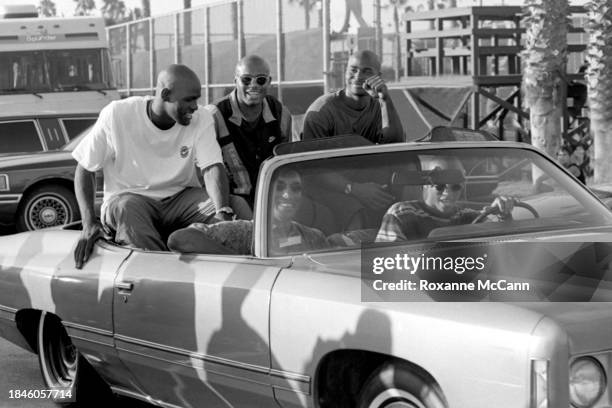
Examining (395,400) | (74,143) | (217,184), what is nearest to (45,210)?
(74,143)

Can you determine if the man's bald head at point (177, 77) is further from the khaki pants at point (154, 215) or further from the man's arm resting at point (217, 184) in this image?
the khaki pants at point (154, 215)

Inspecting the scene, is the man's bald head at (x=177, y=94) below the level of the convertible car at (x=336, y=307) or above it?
above

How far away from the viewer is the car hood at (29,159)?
1297 centimetres

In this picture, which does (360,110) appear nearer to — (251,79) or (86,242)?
(251,79)

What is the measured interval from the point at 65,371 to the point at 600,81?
8915 millimetres

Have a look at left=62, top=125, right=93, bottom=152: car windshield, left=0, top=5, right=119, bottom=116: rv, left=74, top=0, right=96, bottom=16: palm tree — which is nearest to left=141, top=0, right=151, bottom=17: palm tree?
left=74, top=0, right=96, bottom=16: palm tree

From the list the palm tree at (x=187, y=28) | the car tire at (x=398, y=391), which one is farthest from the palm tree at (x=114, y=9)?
the car tire at (x=398, y=391)

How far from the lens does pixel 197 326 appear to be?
475cm

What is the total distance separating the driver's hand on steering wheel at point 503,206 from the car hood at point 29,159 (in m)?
8.69

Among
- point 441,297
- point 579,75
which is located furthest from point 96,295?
point 579,75

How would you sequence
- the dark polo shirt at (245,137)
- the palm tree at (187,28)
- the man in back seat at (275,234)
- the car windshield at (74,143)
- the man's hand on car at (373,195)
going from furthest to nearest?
the palm tree at (187,28)
the car windshield at (74,143)
the dark polo shirt at (245,137)
the man's hand on car at (373,195)
the man in back seat at (275,234)

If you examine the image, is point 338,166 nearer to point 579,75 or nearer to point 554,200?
point 554,200

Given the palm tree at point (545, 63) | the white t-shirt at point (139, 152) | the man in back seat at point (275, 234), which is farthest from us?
the palm tree at point (545, 63)

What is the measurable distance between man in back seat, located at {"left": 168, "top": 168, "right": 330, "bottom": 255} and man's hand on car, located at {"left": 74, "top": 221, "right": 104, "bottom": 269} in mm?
728
